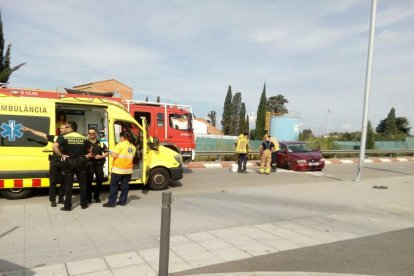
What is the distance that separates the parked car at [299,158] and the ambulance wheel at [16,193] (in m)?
11.0

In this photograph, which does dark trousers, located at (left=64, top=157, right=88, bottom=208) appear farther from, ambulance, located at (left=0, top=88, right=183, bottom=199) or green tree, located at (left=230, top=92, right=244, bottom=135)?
green tree, located at (left=230, top=92, right=244, bottom=135)

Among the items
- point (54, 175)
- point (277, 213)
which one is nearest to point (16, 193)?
point (54, 175)

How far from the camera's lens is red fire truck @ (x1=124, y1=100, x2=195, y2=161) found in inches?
552

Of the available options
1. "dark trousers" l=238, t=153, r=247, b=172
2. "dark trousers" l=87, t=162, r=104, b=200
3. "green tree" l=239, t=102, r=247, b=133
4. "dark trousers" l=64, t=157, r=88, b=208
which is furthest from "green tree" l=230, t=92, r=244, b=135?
"dark trousers" l=64, t=157, r=88, b=208

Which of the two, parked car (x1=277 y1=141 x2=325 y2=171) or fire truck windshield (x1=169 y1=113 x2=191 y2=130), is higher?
fire truck windshield (x1=169 y1=113 x2=191 y2=130)

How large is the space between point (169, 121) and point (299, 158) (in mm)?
5853

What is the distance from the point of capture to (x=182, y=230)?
228 inches

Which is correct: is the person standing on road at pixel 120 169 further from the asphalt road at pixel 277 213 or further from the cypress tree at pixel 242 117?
the cypress tree at pixel 242 117

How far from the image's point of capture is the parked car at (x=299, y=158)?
1580 centimetres

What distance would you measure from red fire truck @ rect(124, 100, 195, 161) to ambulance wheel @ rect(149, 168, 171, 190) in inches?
151

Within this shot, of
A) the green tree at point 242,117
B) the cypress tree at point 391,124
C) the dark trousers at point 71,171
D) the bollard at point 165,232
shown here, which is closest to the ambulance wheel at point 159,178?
the dark trousers at point 71,171

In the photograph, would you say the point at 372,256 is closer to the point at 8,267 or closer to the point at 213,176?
the point at 8,267

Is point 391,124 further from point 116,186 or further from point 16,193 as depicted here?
point 16,193

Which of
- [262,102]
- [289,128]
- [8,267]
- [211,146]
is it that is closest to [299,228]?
[8,267]
